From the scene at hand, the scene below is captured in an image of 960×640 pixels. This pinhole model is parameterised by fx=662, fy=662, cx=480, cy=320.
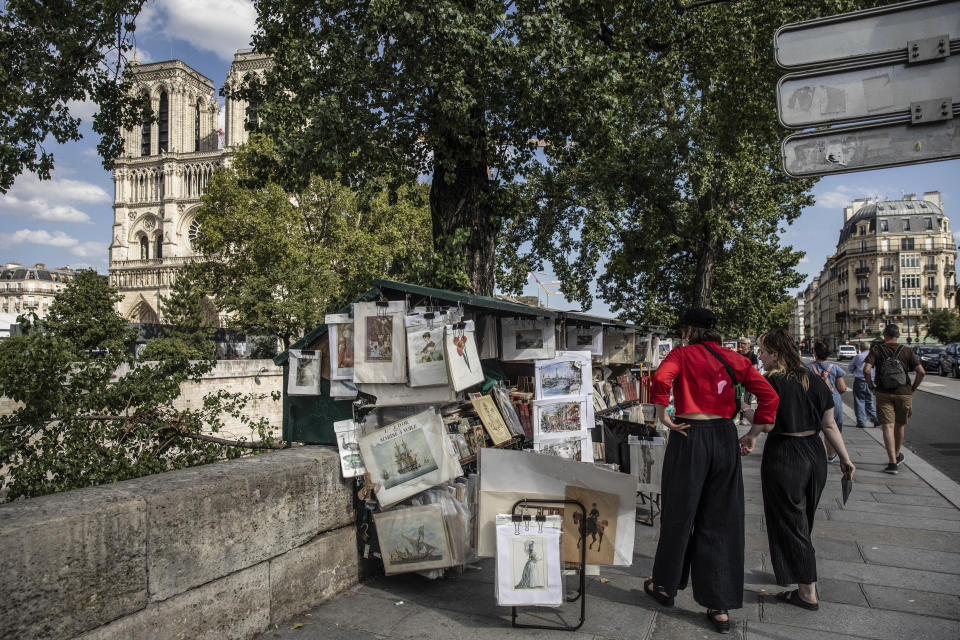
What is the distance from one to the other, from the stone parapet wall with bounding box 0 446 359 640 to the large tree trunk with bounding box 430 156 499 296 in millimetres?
4168

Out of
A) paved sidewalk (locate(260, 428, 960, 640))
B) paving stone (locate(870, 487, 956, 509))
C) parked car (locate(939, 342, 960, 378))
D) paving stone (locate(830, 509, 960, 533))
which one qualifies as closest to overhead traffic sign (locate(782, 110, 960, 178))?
paved sidewalk (locate(260, 428, 960, 640))

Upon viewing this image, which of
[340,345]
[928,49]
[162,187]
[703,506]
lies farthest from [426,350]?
[162,187]

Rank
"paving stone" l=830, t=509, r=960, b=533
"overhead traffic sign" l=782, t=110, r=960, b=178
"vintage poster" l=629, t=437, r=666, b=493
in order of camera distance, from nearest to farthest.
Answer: "overhead traffic sign" l=782, t=110, r=960, b=178 < "vintage poster" l=629, t=437, r=666, b=493 < "paving stone" l=830, t=509, r=960, b=533

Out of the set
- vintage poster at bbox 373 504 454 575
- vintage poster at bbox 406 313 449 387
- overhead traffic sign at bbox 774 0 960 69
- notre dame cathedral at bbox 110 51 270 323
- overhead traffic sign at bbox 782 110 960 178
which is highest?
notre dame cathedral at bbox 110 51 270 323

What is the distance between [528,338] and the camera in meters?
5.27

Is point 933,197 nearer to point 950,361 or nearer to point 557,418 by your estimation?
point 950,361

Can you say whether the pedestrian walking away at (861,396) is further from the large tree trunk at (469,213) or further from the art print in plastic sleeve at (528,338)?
the art print in plastic sleeve at (528,338)

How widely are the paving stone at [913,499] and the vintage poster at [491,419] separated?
4.82 m

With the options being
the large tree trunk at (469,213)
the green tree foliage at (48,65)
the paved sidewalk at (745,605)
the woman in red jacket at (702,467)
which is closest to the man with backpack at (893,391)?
the paved sidewalk at (745,605)

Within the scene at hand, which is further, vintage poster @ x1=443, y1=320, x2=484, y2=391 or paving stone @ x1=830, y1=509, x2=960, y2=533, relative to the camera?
paving stone @ x1=830, y1=509, x2=960, y2=533

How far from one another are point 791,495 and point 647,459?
159cm

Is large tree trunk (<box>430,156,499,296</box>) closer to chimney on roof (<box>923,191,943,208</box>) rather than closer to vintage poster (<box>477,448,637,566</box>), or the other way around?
vintage poster (<box>477,448,637,566</box>)

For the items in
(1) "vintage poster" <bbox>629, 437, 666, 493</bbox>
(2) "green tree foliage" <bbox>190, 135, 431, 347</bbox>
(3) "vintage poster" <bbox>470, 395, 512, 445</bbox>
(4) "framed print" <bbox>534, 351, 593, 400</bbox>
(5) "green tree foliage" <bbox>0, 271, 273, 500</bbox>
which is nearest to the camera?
(5) "green tree foliage" <bbox>0, 271, 273, 500</bbox>

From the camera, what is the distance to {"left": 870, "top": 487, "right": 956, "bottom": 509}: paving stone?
22.5 ft
